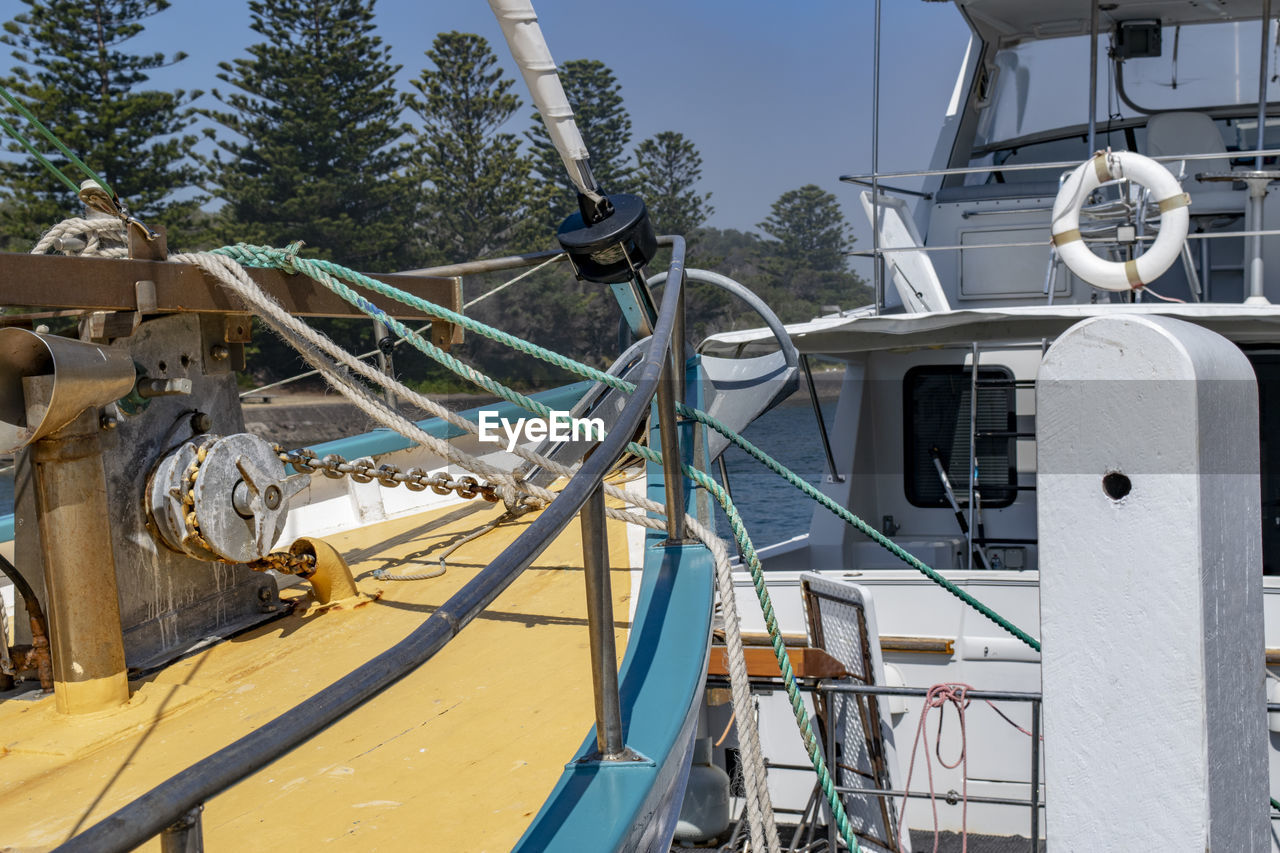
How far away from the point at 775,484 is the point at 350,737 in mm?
28851

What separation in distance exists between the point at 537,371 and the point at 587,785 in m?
42.7

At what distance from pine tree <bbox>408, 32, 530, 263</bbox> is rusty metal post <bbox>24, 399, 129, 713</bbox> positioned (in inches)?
1649

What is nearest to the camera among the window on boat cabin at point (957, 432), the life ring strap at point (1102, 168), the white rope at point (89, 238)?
the white rope at point (89, 238)

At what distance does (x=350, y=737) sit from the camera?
1.89 meters

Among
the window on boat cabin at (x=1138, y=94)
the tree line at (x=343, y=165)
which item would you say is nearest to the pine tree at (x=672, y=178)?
the tree line at (x=343, y=165)

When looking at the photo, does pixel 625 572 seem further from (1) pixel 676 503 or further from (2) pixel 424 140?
(2) pixel 424 140

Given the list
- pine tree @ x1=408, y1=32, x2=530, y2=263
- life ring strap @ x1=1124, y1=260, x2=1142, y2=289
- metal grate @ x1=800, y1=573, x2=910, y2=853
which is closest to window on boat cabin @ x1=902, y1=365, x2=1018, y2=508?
life ring strap @ x1=1124, y1=260, x2=1142, y2=289

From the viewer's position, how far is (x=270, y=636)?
245 centimetres

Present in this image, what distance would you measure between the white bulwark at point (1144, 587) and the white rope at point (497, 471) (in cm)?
64

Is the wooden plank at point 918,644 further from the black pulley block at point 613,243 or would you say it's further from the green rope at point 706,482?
the black pulley block at point 613,243

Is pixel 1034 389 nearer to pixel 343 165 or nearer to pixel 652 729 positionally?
pixel 652 729

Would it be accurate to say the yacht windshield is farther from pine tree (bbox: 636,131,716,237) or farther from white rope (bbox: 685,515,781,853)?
pine tree (bbox: 636,131,716,237)

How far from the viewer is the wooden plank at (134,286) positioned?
197 cm
